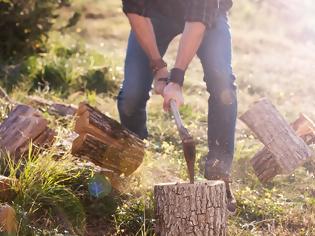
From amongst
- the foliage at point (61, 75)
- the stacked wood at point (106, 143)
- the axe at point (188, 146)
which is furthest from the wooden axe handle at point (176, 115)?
the foliage at point (61, 75)

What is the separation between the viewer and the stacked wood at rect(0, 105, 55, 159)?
4.06 metres

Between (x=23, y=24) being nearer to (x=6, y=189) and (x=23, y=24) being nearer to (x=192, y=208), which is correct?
(x=6, y=189)

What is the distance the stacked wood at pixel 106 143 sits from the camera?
413 centimetres

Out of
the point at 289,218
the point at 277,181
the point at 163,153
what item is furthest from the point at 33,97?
the point at 289,218

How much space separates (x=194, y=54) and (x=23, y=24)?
3.81m

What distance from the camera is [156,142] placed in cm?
561

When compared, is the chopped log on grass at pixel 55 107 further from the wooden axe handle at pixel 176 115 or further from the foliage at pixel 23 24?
the wooden axe handle at pixel 176 115

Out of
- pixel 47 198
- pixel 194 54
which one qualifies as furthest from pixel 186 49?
pixel 47 198

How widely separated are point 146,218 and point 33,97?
8.64 ft

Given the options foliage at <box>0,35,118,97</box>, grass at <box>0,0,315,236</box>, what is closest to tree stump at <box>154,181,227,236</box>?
grass at <box>0,0,315,236</box>

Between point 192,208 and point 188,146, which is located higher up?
point 188,146

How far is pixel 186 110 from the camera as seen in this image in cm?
651

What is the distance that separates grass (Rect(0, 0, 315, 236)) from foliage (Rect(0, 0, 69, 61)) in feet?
0.90

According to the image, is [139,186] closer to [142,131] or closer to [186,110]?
[142,131]
